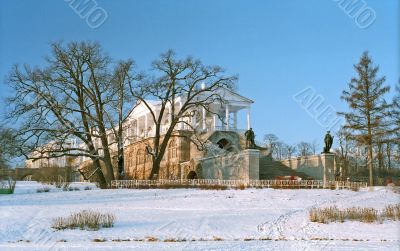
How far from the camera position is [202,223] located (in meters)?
17.2

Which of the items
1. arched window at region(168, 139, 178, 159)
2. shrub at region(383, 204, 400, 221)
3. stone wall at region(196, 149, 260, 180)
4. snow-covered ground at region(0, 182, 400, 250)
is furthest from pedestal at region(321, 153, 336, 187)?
arched window at region(168, 139, 178, 159)

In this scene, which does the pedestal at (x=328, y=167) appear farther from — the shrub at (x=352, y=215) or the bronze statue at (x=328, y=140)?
the shrub at (x=352, y=215)

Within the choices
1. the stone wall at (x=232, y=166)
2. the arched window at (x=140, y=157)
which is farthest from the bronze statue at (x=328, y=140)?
the arched window at (x=140, y=157)

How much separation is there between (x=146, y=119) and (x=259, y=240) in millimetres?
46521

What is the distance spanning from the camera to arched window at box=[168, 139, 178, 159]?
49.7 meters

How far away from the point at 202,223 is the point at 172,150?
109 feet

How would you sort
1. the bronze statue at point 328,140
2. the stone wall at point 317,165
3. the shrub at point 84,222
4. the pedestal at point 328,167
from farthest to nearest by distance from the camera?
the stone wall at point 317,165, the pedestal at point 328,167, the bronze statue at point 328,140, the shrub at point 84,222

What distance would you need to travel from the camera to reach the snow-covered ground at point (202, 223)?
1355 centimetres

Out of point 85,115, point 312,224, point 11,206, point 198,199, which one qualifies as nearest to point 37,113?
point 85,115

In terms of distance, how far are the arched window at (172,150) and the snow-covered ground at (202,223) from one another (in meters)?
23.0

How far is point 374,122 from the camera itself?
33.5m

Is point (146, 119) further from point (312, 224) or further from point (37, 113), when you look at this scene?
point (312, 224)

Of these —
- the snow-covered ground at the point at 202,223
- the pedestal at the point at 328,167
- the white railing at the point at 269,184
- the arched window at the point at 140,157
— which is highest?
the arched window at the point at 140,157

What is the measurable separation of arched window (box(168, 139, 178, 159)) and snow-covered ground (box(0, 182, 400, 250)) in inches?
906
